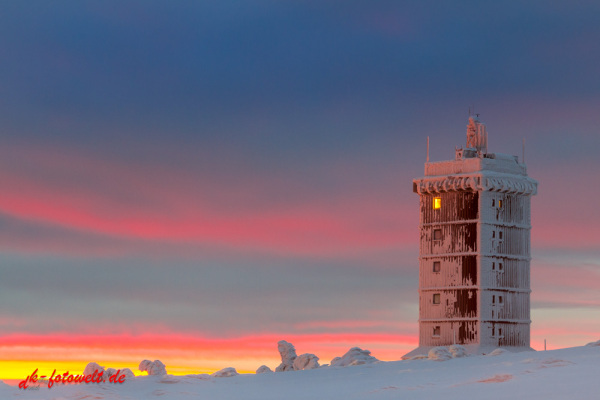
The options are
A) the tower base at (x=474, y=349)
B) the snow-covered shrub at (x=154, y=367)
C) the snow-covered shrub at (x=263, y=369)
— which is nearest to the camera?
the snow-covered shrub at (x=154, y=367)

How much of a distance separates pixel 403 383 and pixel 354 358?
12644 millimetres

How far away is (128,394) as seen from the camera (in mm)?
Result: 56000

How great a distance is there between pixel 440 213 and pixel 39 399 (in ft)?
119

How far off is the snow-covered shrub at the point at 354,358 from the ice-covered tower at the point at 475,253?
12.8 m

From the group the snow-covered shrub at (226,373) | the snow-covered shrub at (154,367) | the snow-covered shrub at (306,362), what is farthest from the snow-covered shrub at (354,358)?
the snow-covered shrub at (154,367)

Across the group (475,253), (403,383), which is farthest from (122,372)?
(475,253)

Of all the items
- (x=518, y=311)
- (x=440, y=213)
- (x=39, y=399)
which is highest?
(x=440, y=213)

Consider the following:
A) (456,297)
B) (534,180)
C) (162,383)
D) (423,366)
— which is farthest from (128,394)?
(534,180)

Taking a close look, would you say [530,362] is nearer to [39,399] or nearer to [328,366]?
[328,366]

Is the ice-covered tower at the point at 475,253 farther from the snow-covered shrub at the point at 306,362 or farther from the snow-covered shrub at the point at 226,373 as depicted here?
the snow-covered shrub at the point at 226,373

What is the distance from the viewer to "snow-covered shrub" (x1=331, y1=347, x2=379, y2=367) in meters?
67.0

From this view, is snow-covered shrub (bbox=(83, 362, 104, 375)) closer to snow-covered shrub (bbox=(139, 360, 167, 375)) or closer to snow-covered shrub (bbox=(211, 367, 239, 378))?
snow-covered shrub (bbox=(139, 360, 167, 375))

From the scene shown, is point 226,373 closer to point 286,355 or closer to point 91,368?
point 91,368

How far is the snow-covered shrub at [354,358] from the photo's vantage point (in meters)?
67.0
